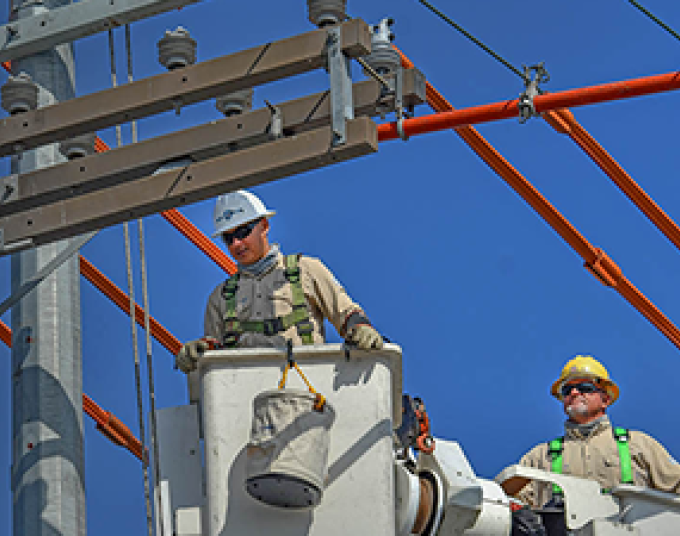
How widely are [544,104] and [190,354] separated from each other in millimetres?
4039

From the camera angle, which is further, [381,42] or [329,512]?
[381,42]

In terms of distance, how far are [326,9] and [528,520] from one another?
3664 mm

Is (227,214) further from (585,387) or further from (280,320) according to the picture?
(585,387)

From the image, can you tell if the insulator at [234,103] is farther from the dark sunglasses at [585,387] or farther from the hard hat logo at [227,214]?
the dark sunglasses at [585,387]

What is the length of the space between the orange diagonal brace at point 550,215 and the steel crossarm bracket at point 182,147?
268 inches

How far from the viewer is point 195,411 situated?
11711 mm

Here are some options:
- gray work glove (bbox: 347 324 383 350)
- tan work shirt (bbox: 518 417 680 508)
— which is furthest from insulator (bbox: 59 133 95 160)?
tan work shirt (bbox: 518 417 680 508)

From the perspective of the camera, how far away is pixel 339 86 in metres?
11.4

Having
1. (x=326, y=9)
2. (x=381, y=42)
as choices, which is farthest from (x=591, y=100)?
(x=326, y=9)

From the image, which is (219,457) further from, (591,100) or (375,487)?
(591,100)

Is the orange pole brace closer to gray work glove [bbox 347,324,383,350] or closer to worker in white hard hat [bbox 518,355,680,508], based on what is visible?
worker in white hard hat [bbox 518,355,680,508]

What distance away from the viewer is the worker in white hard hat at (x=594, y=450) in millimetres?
13789

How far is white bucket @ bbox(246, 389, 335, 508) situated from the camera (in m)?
10.8

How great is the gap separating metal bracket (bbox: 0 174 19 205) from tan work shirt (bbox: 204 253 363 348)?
4.85 feet
